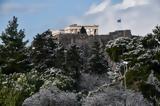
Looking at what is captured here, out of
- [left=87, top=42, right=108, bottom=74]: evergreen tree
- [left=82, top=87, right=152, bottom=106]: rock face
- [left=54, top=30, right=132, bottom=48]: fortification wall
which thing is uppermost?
[left=54, top=30, right=132, bottom=48]: fortification wall

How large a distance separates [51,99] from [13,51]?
1995 cm

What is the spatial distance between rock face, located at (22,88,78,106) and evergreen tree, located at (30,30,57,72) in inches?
663

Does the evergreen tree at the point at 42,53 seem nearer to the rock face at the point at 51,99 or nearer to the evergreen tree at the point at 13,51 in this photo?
the evergreen tree at the point at 13,51

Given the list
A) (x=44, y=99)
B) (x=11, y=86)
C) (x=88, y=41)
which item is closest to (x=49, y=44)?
(x=11, y=86)

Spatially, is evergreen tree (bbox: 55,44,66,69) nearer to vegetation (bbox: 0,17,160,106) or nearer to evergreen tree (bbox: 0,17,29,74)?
vegetation (bbox: 0,17,160,106)

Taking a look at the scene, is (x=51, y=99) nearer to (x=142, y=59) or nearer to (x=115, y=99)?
(x=115, y=99)

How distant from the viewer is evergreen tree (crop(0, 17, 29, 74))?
2771 inches

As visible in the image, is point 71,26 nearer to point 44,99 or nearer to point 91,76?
point 91,76

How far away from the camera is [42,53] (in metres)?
73.1

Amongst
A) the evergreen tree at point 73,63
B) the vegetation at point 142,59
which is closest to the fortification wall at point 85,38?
the vegetation at point 142,59

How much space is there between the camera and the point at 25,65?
233 feet

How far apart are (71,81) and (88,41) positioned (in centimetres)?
4999

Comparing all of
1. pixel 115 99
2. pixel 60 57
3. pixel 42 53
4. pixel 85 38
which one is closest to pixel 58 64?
pixel 60 57

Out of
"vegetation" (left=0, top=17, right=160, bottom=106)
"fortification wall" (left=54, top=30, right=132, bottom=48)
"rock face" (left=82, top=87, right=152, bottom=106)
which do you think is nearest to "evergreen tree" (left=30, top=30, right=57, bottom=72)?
"vegetation" (left=0, top=17, right=160, bottom=106)
